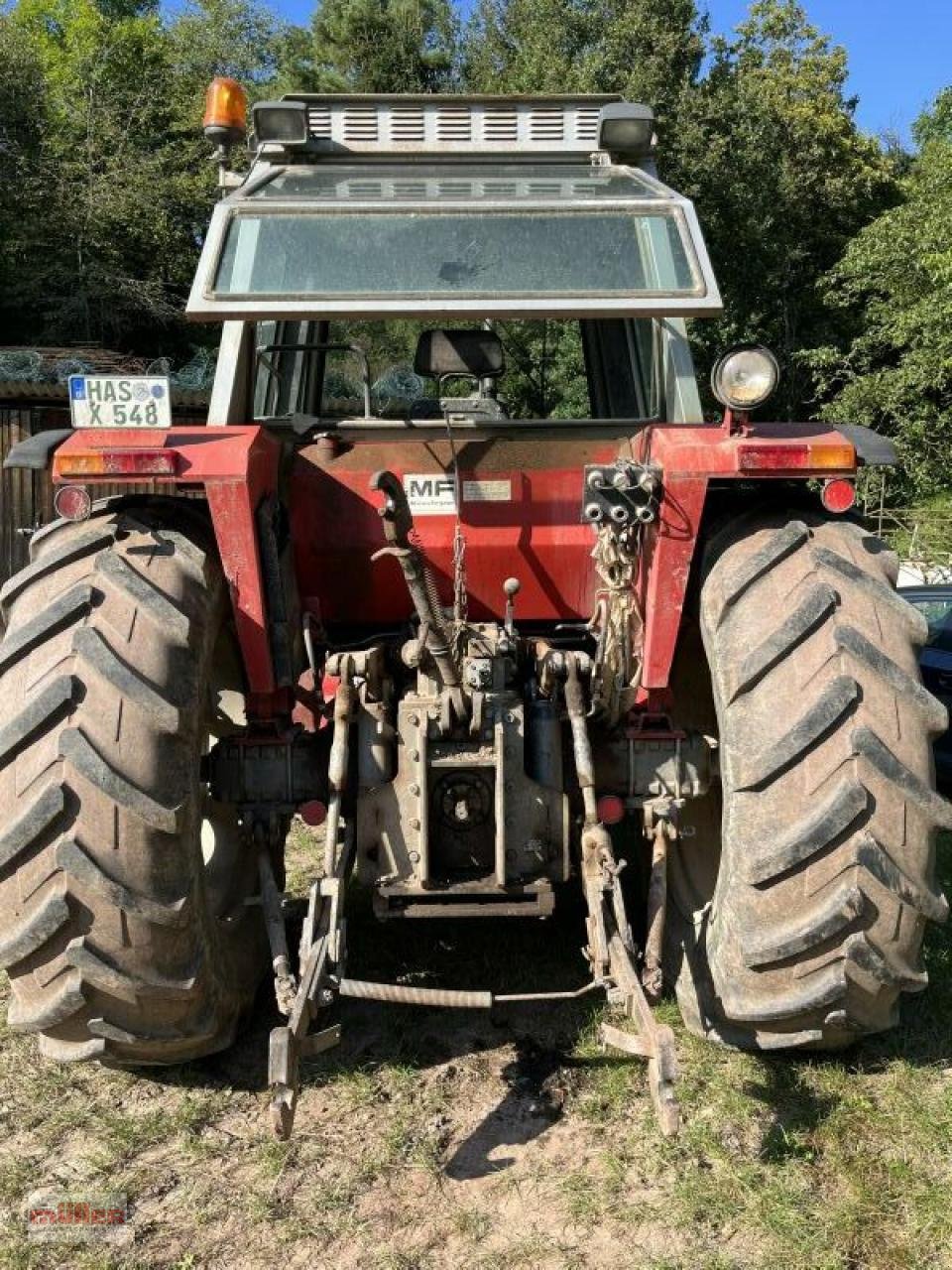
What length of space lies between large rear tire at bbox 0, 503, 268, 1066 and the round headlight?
1574 mm

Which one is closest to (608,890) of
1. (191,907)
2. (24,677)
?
(191,907)

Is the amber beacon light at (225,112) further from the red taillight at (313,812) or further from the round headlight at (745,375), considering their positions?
the red taillight at (313,812)

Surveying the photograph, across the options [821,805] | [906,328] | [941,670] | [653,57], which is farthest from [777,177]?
[821,805]

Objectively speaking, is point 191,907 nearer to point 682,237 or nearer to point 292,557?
point 292,557

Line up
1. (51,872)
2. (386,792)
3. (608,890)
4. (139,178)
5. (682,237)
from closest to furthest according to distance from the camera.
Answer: (51,872), (608,890), (386,792), (682,237), (139,178)

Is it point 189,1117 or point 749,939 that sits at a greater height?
point 749,939

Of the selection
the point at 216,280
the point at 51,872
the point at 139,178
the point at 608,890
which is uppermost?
the point at 139,178

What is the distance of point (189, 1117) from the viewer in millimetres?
3166

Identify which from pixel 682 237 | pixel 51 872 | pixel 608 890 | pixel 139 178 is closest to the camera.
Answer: pixel 51 872

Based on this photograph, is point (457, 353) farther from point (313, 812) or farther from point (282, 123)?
point (313, 812)

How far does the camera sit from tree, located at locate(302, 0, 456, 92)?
31.7 meters

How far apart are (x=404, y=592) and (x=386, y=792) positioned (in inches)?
35.7

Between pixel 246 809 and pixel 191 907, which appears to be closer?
pixel 191 907

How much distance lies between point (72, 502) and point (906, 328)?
20516 millimetres
